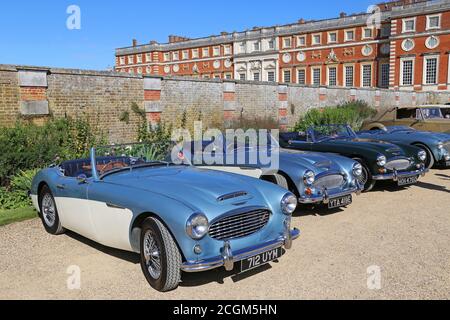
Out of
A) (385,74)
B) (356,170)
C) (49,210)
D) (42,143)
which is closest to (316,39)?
(385,74)

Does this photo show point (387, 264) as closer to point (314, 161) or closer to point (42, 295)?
point (314, 161)

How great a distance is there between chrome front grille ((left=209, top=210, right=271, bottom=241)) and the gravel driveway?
1.70ft

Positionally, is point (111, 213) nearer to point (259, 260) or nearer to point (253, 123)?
point (259, 260)

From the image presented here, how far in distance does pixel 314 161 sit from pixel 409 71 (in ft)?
153

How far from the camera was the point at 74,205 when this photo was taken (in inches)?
199

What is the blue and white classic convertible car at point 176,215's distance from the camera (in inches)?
148

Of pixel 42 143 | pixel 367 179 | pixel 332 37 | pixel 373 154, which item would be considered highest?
pixel 332 37

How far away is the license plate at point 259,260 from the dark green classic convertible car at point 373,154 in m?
3.90

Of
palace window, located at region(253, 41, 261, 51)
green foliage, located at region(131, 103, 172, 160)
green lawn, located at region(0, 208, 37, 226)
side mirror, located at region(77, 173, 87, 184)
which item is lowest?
green lawn, located at region(0, 208, 37, 226)

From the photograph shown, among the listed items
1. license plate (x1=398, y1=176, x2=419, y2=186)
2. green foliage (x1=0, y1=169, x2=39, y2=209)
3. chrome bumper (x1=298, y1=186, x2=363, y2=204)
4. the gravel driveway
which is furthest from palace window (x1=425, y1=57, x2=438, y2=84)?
green foliage (x1=0, y1=169, x2=39, y2=209)

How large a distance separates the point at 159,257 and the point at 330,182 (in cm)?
372

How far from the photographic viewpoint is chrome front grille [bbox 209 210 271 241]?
3.89 meters

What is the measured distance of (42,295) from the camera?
3.91 m

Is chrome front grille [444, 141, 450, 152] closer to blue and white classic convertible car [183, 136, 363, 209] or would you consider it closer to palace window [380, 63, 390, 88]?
blue and white classic convertible car [183, 136, 363, 209]
